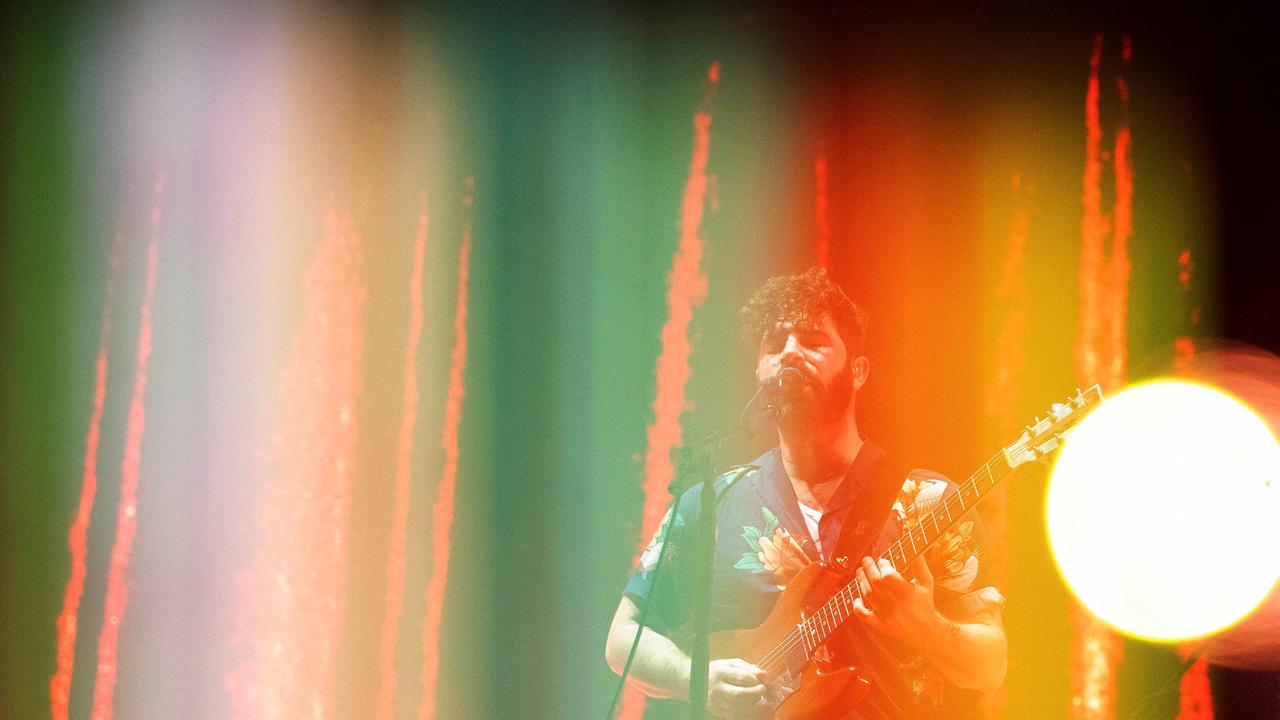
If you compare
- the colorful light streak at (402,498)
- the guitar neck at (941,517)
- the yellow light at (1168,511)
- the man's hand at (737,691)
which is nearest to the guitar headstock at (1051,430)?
the guitar neck at (941,517)

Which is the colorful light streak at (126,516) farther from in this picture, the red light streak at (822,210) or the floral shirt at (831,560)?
the red light streak at (822,210)

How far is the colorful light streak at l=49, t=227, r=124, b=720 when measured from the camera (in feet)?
9.37

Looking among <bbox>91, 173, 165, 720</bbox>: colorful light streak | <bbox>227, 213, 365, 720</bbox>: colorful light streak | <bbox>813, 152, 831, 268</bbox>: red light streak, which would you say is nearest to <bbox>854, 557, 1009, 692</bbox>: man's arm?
<bbox>813, 152, 831, 268</bbox>: red light streak

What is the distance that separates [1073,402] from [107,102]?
2.82 meters

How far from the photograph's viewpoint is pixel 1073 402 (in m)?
2.03

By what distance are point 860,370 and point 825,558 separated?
19.3 inches

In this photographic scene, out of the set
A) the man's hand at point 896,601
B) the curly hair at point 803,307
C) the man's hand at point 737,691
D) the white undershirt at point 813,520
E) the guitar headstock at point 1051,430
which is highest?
the curly hair at point 803,307

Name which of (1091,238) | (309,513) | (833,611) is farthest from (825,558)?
(309,513)

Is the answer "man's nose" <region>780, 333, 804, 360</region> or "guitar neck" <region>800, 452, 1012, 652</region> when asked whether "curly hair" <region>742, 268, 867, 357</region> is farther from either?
"guitar neck" <region>800, 452, 1012, 652</region>

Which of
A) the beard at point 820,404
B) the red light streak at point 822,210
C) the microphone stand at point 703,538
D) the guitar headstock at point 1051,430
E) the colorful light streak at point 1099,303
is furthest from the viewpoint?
the red light streak at point 822,210

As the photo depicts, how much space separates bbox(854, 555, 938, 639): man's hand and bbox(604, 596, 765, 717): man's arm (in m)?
0.29

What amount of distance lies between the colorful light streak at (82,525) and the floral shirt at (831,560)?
5.26 feet

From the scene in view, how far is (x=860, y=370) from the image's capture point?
255 centimetres

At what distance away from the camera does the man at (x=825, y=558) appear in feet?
7.36
